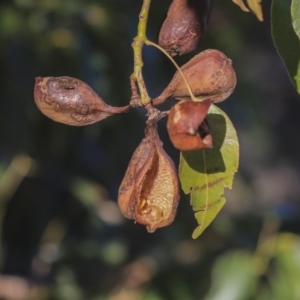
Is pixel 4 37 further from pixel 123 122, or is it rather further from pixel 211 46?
pixel 211 46

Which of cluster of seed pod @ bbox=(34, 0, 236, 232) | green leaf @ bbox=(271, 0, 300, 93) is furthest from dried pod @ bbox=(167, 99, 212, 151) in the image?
green leaf @ bbox=(271, 0, 300, 93)

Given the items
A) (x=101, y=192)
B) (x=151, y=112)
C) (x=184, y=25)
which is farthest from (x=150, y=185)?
(x=101, y=192)

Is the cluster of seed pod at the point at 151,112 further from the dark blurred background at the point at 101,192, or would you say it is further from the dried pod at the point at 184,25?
the dark blurred background at the point at 101,192

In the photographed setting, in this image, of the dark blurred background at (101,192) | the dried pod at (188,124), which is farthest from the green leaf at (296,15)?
the dark blurred background at (101,192)

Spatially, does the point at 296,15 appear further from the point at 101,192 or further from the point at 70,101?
the point at 101,192

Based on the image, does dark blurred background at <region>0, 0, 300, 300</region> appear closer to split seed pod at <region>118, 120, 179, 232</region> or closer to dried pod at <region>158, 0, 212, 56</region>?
dried pod at <region>158, 0, 212, 56</region>

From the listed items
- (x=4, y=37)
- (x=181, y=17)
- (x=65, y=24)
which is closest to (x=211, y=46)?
(x=65, y=24)
